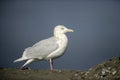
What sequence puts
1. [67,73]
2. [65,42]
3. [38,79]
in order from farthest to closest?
[65,42], [67,73], [38,79]

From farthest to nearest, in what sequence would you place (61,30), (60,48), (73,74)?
(61,30), (60,48), (73,74)

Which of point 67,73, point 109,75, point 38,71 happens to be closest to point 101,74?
point 109,75

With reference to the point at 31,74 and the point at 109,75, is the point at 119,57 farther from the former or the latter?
the point at 31,74

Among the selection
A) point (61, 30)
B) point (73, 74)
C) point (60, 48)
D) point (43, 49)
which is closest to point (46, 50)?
point (43, 49)

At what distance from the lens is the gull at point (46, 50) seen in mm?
16219

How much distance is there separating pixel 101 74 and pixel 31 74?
2200 mm

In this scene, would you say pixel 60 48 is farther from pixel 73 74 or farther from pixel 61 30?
pixel 73 74

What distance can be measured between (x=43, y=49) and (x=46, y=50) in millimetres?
107

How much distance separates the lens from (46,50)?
16297 mm

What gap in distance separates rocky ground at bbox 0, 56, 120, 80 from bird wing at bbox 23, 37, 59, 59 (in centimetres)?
80

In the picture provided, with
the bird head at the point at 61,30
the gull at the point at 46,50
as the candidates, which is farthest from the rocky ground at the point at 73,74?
the bird head at the point at 61,30

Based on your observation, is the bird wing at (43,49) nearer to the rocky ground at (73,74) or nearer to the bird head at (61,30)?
the bird head at (61,30)

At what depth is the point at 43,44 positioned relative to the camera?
53.4ft

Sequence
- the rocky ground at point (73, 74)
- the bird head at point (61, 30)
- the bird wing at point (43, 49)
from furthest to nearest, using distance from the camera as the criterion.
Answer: the bird head at point (61, 30)
the bird wing at point (43, 49)
the rocky ground at point (73, 74)
